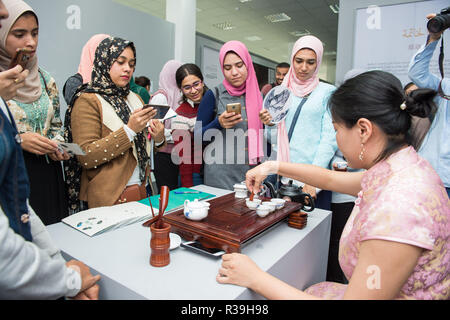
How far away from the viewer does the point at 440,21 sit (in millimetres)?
1691

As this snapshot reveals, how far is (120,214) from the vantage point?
1.35 m

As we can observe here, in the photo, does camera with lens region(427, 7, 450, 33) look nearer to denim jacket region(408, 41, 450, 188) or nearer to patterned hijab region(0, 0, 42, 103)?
denim jacket region(408, 41, 450, 188)

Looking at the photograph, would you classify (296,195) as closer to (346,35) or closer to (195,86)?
(195,86)

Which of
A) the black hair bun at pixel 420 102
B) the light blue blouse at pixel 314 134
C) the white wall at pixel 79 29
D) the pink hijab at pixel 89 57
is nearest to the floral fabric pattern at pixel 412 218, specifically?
the black hair bun at pixel 420 102

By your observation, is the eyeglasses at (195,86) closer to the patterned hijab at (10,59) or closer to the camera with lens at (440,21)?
the patterned hijab at (10,59)

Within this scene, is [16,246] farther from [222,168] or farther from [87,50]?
[87,50]

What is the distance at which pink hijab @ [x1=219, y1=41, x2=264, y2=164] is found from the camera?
2035mm

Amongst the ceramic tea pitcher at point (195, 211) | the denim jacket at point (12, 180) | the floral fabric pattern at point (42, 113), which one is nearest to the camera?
the denim jacket at point (12, 180)

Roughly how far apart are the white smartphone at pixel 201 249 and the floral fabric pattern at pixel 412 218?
45 centimetres

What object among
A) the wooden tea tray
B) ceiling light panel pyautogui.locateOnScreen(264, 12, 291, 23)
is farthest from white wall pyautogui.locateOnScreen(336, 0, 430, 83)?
ceiling light panel pyautogui.locateOnScreen(264, 12, 291, 23)

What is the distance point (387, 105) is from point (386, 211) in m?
0.34

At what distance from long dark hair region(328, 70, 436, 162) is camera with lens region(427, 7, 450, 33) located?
119 cm

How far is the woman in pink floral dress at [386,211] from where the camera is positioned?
723 millimetres

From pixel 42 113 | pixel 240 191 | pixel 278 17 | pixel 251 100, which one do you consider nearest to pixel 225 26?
pixel 278 17
